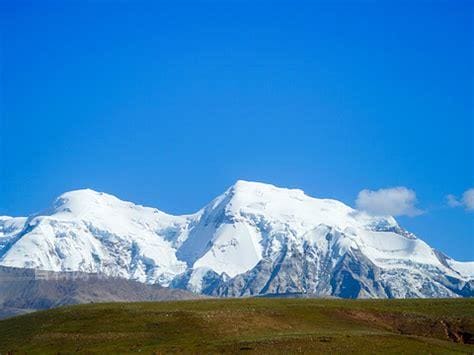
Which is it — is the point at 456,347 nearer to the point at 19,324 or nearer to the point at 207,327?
the point at 207,327

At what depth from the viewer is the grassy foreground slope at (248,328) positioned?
73.3 m

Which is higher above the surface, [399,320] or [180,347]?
[399,320]

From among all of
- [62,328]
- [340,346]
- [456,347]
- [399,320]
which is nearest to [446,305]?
[399,320]

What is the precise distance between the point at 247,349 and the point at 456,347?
2075 cm

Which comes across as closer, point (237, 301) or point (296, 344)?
point (296, 344)

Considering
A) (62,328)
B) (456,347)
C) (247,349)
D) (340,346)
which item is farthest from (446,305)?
(62,328)

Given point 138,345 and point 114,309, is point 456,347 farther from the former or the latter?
point 114,309

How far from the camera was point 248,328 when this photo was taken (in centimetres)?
8062

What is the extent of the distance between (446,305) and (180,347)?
39.1m

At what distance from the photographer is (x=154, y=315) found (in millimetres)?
86625

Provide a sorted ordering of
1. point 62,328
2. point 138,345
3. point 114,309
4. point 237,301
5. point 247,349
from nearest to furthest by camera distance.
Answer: point 247,349 → point 138,345 → point 62,328 → point 114,309 → point 237,301

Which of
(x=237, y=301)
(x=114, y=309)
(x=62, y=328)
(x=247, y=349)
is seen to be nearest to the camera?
(x=247, y=349)

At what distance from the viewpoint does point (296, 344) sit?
72.5 metres

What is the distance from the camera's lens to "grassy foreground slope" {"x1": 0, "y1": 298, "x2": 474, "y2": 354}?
241 ft
